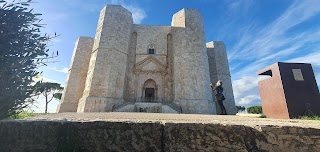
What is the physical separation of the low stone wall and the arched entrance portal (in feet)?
52.0

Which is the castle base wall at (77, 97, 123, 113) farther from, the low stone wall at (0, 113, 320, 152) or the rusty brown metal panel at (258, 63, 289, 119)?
the low stone wall at (0, 113, 320, 152)

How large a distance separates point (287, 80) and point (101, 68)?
14.8 meters

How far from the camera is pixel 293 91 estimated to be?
5.91 m

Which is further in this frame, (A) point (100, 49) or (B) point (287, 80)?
(A) point (100, 49)

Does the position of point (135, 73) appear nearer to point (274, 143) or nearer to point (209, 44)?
point (209, 44)

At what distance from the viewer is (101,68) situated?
51.3 feet

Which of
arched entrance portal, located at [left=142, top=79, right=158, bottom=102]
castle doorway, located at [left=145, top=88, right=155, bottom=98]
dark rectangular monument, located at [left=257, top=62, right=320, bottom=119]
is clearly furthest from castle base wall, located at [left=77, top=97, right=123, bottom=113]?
dark rectangular monument, located at [left=257, top=62, right=320, bottom=119]

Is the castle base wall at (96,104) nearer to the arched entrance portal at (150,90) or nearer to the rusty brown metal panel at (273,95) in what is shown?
the arched entrance portal at (150,90)

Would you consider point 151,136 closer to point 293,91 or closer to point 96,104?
point 293,91

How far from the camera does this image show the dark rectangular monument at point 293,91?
573 centimetres

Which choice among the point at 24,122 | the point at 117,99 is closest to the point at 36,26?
the point at 24,122

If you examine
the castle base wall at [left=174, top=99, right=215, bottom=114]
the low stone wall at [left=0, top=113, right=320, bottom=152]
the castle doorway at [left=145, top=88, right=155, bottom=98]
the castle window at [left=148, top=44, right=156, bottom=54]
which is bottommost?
the low stone wall at [left=0, top=113, right=320, bottom=152]

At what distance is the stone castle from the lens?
15086 mm

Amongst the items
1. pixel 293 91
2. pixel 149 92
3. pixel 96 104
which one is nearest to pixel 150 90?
pixel 149 92
